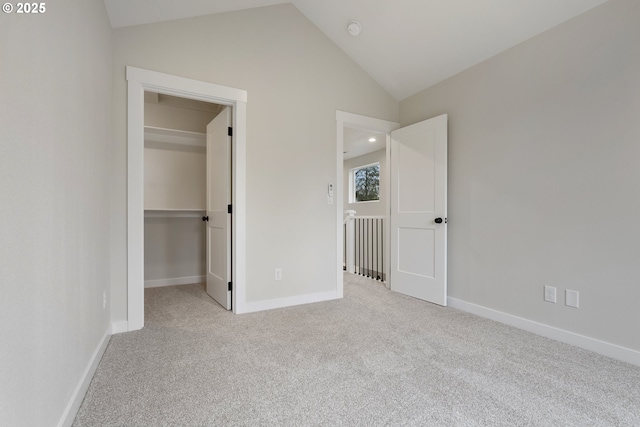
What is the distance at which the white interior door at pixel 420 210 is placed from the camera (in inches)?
122

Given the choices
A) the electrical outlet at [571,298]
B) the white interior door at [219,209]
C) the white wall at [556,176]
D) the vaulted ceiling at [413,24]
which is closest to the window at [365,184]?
the vaulted ceiling at [413,24]

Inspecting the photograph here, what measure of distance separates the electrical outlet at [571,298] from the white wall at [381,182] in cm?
331

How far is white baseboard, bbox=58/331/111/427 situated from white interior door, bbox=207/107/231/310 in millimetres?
1117

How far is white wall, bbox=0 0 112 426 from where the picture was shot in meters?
0.84

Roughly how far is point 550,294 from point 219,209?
301cm

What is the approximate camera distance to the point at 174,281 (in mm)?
4008

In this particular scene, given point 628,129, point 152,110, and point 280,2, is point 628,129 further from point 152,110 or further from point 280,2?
point 152,110

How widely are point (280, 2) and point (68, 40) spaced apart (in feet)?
7.33

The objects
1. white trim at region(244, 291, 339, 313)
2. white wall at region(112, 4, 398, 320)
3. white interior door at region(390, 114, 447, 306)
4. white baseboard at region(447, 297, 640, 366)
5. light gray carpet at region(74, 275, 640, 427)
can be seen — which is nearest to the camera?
light gray carpet at region(74, 275, 640, 427)

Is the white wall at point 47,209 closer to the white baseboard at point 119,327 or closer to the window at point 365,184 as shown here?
the white baseboard at point 119,327

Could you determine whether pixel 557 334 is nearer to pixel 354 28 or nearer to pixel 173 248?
pixel 354 28

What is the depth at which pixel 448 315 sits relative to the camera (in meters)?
2.81

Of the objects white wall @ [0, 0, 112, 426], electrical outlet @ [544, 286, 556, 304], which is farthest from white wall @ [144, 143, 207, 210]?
electrical outlet @ [544, 286, 556, 304]

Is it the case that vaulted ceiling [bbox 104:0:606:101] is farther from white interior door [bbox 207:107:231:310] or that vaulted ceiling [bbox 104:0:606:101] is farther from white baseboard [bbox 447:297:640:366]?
white baseboard [bbox 447:297:640:366]
